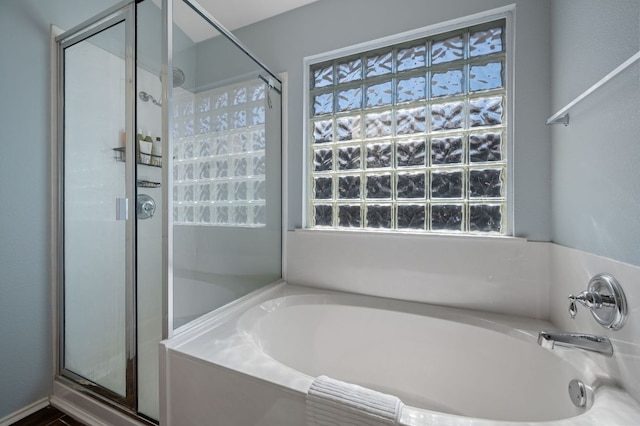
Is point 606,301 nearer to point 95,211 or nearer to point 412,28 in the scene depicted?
point 412,28

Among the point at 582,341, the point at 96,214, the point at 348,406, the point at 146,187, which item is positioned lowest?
the point at 348,406

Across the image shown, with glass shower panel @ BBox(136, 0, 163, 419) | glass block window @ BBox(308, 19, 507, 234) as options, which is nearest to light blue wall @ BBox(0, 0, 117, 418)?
glass shower panel @ BBox(136, 0, 163, 419)

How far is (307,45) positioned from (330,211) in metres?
1.16

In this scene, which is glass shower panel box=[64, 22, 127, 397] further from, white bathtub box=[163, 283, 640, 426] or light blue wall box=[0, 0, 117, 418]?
white bathtub box=[163, 283, 640, 426]

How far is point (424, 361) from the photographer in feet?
4.63

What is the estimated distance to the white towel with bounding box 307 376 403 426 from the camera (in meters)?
0.76

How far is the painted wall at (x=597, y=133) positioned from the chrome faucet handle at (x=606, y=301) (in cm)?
9

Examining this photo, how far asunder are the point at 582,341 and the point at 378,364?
89 centimetres

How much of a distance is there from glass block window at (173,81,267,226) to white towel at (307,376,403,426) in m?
0.91

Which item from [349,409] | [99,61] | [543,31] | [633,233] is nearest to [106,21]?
[99,61]

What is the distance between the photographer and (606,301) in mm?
865

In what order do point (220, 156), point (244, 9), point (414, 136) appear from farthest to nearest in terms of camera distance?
point (244, 9)
point (414, 136)
point (220, 156)

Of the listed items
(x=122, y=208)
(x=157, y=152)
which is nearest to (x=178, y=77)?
(x=157, y=152)

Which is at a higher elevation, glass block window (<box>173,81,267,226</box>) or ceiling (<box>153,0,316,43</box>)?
ceiling (<box>153,0,316,43</box>)
